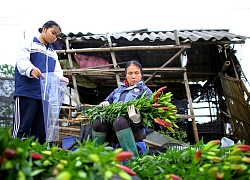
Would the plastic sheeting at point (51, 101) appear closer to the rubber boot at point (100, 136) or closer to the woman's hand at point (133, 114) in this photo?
the rubber boot at point (100, 136)

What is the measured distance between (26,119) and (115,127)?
0.96 m

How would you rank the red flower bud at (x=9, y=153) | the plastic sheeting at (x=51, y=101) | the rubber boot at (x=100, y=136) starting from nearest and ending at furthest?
the red flower bud at (x=9, y=153) → the rubber boot at (x=100, y=136) → the plastic sheeting at (x=51, y=101)

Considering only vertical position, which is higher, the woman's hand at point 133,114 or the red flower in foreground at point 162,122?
the woman's hand at point 133,114

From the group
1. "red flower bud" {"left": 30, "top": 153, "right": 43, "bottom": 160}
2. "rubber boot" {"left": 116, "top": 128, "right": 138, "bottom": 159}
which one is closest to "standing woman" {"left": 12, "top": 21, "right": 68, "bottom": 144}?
"rubber boot" {"left": 116, "top": 128, "right": 138, "bottom": 159}

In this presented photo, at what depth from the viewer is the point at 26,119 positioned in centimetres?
231

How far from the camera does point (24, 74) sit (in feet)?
7.64

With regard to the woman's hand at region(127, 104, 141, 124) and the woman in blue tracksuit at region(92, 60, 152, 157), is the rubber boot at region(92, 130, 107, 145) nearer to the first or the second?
the woman in blue tracksuit at region(92, 60, 152, 157)

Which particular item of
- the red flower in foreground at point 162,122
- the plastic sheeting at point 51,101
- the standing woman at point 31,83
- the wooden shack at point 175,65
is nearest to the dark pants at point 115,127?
the red flower in foreground at point 162,122

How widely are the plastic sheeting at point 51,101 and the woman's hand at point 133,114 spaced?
3.16 ft

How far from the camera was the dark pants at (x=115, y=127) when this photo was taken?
1.99 metres

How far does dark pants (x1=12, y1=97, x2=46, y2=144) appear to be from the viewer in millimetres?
Result: 2297

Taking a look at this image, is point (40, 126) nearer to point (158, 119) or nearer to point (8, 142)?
point (158, 119)

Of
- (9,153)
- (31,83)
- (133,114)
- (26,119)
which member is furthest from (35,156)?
(31,83)

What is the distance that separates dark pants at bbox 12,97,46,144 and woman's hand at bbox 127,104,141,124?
1.06m
